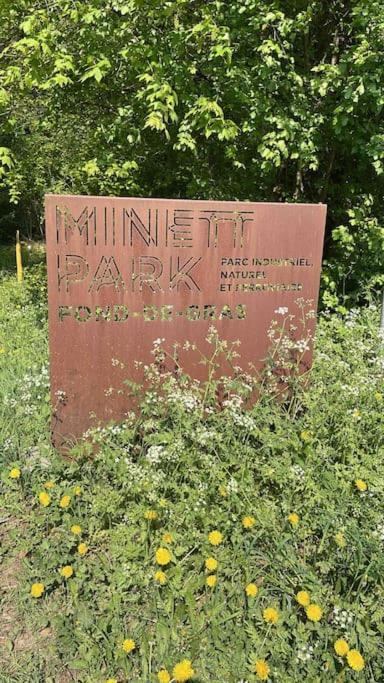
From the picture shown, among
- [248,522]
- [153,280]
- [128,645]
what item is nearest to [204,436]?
[248,522]

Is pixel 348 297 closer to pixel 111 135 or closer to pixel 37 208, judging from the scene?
pixel 111 135

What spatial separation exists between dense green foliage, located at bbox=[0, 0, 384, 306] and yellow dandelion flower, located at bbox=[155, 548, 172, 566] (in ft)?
9.19

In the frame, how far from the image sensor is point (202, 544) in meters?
2.18

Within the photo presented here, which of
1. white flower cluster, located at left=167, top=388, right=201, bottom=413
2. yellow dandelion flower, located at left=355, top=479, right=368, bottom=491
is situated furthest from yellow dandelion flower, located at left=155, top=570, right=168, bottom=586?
yellow dandelion flower, located at left=355, top=479, right=368, bottom=491

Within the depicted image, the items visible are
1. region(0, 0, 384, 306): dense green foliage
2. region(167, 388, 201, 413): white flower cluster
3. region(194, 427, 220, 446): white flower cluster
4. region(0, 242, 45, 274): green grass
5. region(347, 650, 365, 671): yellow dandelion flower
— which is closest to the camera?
region(347, 650, 365, 671): yellow dandelion flower

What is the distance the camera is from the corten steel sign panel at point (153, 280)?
9.40 feet

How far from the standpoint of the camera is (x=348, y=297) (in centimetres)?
483

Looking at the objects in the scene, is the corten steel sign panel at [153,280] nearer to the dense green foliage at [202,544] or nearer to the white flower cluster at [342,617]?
the dense green foliage at [202,544]

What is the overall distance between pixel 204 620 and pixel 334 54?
451 cm

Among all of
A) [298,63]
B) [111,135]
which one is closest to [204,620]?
[111,135]

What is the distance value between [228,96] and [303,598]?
3742mm

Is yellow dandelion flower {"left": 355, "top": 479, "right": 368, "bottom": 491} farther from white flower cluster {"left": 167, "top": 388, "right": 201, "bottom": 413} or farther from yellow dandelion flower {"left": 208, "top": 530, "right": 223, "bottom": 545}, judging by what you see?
white flower cluster {"left": 167, "top": 388, "right": 201, "bottom": 413}

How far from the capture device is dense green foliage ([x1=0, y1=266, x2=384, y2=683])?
6.00ft

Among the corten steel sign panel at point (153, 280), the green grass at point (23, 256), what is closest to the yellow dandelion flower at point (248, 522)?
the corten steel sign panel at point (153, 280)
